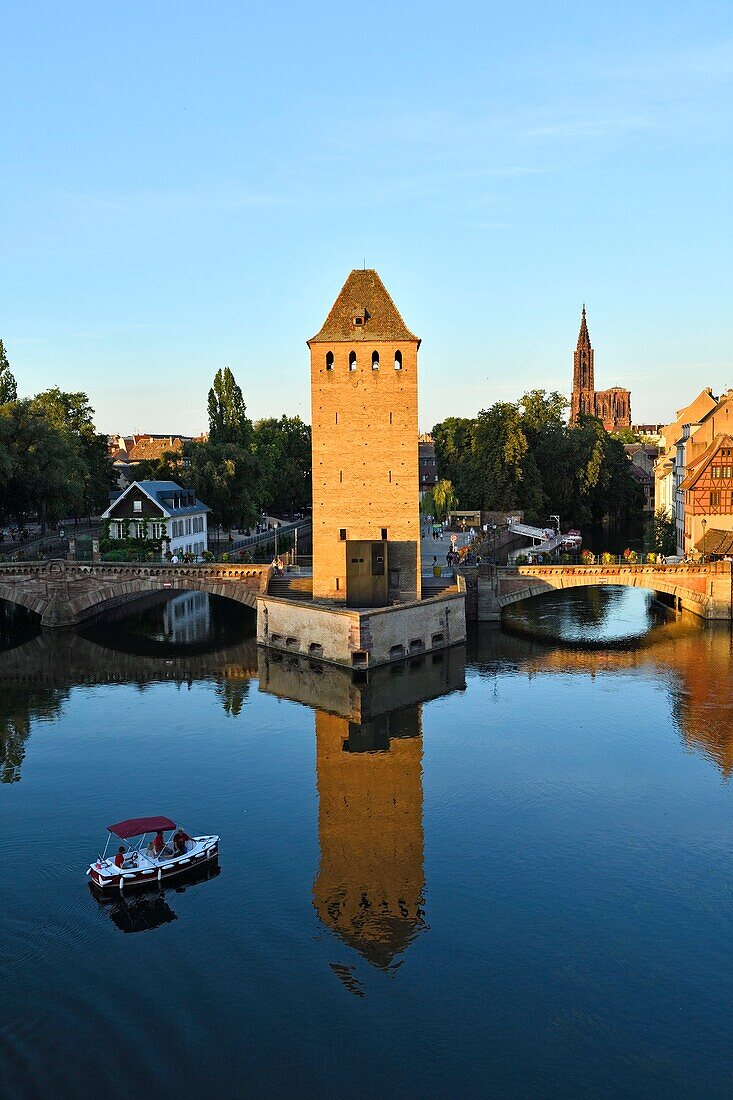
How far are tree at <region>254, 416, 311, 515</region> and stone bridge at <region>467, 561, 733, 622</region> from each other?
55.8 m

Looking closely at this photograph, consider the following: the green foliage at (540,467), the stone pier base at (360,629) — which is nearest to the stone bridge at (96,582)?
the stone pier base at (360,629)

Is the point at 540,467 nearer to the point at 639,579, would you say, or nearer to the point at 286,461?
the point at 286,461

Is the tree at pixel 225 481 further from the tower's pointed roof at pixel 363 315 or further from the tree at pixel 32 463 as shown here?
the tower's pointed roof at pixel 363 315

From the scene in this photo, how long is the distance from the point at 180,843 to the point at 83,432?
77.0 m

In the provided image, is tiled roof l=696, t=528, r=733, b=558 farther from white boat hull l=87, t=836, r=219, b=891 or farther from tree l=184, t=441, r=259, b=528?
white boat hull l=87, t=836, r=219, b=891

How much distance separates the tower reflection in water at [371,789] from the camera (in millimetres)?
27500

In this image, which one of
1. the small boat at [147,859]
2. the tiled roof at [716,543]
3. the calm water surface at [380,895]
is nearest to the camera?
the calm water surface at [380,895]

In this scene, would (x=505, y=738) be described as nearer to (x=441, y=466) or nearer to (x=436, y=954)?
(x=436, y=954)

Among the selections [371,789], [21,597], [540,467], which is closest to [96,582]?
[21,597]

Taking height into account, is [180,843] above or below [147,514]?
below

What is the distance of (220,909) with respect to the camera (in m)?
28.2

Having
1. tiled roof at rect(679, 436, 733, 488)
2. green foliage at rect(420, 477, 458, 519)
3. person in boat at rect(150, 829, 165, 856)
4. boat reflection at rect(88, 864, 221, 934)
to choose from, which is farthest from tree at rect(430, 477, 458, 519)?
boat reflection at rect(88, 864, 221, 934)

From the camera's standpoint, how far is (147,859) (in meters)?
30.2

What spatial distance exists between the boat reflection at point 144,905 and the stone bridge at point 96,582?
38.3 m
